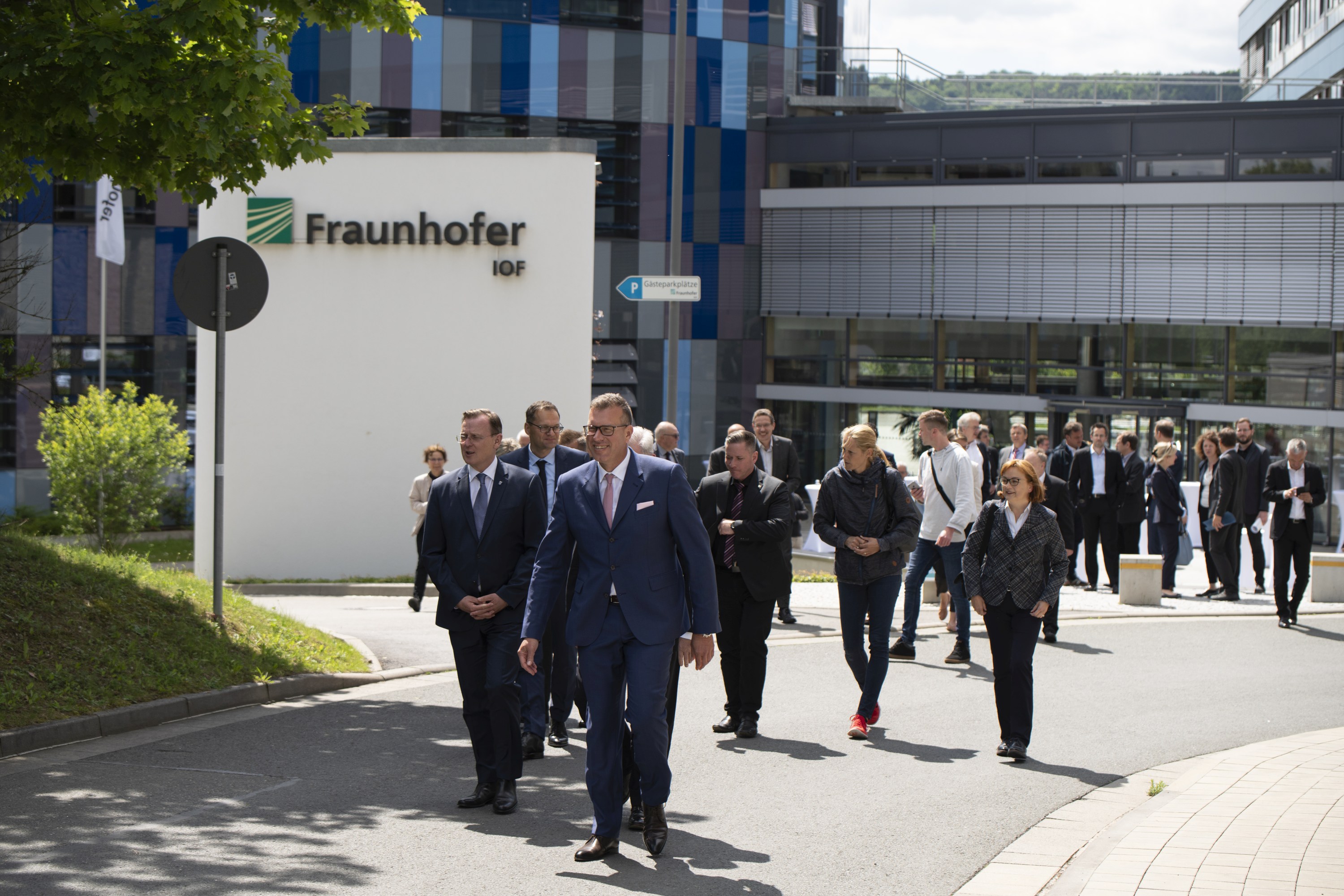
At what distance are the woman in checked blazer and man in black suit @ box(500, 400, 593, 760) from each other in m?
2.44

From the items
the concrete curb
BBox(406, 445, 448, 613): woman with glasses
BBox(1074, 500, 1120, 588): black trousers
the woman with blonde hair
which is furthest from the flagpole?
the woman with blonde hair

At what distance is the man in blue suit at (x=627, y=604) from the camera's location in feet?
18.8

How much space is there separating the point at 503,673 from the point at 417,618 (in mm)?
7404

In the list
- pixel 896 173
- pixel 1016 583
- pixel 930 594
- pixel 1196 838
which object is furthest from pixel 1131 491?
pixel 896 173

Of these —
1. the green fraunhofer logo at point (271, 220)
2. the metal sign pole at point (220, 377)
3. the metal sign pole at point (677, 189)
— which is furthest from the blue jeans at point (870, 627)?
the green fraunhofer logo at point (271, 220)

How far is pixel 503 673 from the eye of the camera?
6.46 metres

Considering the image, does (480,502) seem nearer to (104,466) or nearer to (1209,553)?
(1209,553)

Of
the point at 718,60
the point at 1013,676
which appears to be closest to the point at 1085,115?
the point at 718,60

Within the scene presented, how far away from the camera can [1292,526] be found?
13172mm

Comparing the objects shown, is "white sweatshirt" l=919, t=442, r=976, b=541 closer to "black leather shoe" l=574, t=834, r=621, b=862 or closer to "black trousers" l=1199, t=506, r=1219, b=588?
"black trousers" l=1199, t=506, r=1219, b=588

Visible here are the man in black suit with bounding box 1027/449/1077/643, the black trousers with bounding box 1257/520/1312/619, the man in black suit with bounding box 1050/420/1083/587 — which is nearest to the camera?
the man in black suit with bounding box 1027/449/1077/643

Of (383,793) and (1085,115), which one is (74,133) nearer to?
(383,793)

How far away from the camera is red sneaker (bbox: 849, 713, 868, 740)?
820 cm

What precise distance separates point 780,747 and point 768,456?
180 inches
